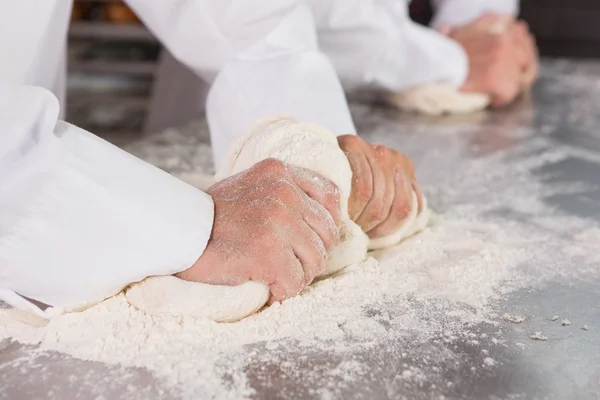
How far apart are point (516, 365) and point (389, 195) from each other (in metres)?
0.28

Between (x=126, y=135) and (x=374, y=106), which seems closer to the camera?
(x=374, y=106)

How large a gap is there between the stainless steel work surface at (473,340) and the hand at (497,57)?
1.38ft

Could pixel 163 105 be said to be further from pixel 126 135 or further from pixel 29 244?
pixel 29 244

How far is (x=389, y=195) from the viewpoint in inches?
A: 32.5

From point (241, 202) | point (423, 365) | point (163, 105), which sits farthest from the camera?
point (163, 105)

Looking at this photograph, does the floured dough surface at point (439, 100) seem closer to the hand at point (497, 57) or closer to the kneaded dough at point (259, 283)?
the hand at point (497, 57)

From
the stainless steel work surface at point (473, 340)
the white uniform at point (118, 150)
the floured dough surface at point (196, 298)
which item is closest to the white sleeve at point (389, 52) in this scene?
the white uniform at point (118, 150)

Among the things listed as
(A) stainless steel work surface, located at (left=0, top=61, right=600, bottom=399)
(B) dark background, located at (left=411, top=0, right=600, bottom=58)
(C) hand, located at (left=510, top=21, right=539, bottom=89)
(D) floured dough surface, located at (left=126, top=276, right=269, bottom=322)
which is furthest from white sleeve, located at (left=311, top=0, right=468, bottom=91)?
(B) dark background, located at (left=411, top=0, right=600, bottom=58)

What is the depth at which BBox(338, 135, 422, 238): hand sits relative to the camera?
80 cm

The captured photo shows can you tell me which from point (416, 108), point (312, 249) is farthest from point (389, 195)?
point (416, 108)

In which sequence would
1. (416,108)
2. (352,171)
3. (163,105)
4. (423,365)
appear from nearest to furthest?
(423,365), (352,171), (416,108), (163,105)

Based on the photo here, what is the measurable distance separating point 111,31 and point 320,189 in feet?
4.79

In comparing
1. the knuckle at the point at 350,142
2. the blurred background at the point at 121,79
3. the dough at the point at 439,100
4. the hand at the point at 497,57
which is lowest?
the blurred background at the point at 121,79

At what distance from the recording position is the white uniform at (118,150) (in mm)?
606
